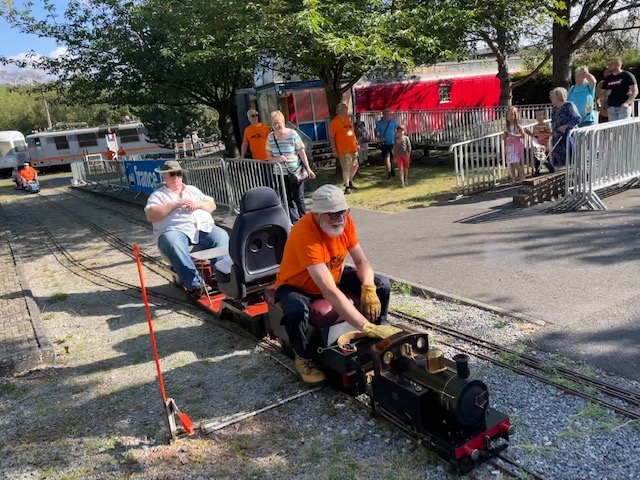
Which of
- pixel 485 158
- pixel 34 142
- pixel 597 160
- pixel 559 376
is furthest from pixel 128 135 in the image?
pixel 559 376

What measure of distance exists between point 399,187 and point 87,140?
37.2m

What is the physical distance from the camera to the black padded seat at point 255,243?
18.0 ft

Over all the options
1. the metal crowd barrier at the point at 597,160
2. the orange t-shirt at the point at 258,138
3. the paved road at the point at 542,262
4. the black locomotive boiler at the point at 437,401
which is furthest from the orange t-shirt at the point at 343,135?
the black locomotive boiler at the point at 437,401

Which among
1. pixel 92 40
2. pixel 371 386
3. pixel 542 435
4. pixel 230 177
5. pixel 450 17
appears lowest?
pixel 542 435

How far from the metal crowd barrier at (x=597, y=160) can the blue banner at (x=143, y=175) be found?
9915mm

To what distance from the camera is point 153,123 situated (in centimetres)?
3484

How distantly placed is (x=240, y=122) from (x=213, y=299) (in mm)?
19603

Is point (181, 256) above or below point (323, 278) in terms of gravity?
below

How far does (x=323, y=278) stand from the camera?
392 centimetres

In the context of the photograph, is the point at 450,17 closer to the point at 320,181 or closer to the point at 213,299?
the point at 320,181

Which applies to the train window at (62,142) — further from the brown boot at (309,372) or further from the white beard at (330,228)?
the white beard at (330,228)

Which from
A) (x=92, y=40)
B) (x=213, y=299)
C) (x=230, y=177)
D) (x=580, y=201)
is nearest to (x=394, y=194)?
(x=230, y=177)

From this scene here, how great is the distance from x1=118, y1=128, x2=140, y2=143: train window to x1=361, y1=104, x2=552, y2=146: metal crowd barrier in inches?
1168

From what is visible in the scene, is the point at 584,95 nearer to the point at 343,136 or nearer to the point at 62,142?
the point at 343,136
